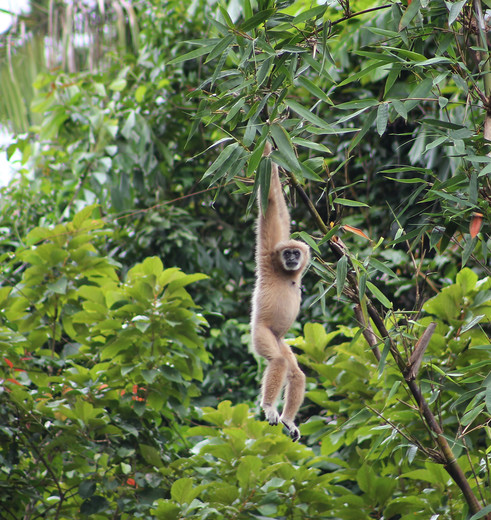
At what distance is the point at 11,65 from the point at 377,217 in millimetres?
5444

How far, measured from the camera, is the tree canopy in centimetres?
255

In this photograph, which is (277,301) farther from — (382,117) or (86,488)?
(86,488)

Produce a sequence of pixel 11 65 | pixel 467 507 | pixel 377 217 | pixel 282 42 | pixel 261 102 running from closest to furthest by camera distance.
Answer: pixel 261 102 → pixel 282 42 → pixel 467 507 → pixel 377 217 → pixel 11 65

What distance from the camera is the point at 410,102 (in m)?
2.61

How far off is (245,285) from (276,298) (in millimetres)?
3800

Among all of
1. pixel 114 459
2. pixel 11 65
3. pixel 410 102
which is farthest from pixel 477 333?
pixel 11 65

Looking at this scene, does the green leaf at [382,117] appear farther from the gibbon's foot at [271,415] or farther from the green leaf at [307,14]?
the gibbon's foot at [271,415]

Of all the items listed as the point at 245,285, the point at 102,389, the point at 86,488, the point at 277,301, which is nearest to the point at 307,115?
the point at 277,301

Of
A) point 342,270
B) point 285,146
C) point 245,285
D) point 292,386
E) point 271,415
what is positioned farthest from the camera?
point 245,285

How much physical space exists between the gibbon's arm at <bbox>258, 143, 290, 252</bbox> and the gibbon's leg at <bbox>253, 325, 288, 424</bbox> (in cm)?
48

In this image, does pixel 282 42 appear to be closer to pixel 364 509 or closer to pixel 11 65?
pixel 364 509

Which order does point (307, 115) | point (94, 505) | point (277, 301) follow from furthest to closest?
1. point (94, 505)
2. point (277, 301)
3. point (307, 115)

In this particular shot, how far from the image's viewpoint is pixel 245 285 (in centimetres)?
723

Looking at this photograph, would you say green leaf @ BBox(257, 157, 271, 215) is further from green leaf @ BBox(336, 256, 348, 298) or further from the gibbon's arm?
the gibbon's arm
